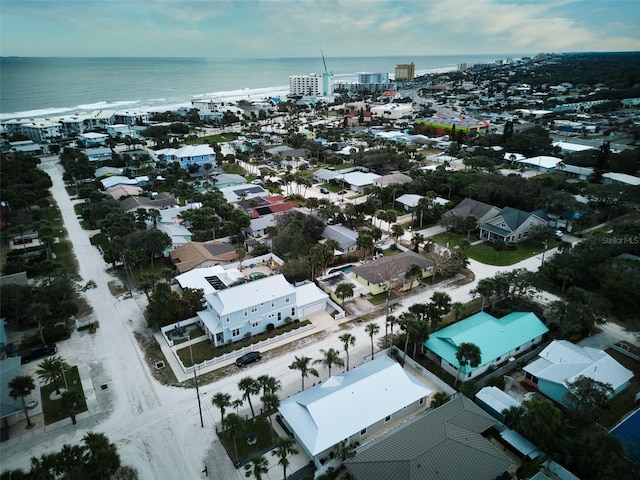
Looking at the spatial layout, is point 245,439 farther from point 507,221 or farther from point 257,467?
point 507,221

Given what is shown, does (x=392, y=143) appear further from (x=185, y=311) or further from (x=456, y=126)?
(x=185, y=311)

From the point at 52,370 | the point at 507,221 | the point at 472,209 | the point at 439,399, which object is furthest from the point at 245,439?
the point at 472,209

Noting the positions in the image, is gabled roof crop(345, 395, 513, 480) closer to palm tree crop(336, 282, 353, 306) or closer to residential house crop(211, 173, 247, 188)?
palm tree crop(336, 282, 353, 306)

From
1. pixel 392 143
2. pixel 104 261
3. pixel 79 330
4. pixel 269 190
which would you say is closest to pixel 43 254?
pixel 104 261

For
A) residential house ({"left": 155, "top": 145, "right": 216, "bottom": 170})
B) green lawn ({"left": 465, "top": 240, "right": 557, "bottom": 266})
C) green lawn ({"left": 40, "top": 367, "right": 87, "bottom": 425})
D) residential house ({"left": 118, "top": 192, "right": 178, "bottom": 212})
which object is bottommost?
green lawn ({"left": 40, "top": 367, "right": 87, "bottom": 425})

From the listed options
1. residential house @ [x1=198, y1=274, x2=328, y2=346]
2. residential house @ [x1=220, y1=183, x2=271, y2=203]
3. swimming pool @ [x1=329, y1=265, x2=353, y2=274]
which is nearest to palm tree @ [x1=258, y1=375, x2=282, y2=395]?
residential house @ [x1=198, y1=274, x2=328, y2=346]
